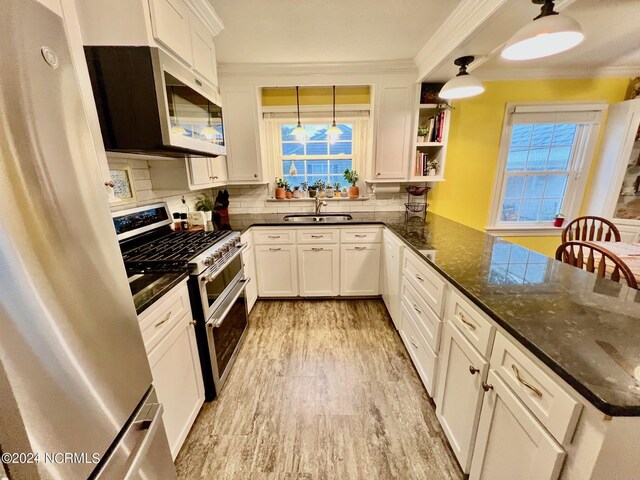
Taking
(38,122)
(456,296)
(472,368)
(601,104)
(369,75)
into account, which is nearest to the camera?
(38,122)

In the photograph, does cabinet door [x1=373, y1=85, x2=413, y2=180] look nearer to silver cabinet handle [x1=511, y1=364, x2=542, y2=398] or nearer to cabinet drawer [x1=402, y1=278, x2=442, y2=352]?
cabinet drawer [x1=402, y1=278, x2=442, y2=352]

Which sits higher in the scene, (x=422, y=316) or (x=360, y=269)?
(x=422, y=316)

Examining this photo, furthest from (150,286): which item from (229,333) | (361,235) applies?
(361,235)

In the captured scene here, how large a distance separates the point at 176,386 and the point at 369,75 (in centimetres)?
302

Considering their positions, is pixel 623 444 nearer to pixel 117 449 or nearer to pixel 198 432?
pixel 117 449

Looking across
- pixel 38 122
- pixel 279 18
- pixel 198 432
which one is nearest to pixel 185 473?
pixel 198 432

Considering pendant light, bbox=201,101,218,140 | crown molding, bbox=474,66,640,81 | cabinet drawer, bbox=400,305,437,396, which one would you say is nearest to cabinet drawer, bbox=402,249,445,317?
cabinet drawer, bbox=400,305,437,396

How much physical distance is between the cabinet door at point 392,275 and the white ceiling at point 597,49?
1.71 metres

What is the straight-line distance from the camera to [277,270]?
281cm

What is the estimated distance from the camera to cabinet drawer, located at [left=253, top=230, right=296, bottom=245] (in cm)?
269

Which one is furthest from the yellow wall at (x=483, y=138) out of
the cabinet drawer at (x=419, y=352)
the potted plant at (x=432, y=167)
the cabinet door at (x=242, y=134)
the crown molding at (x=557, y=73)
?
the cabinet door at (x=242, y=134)

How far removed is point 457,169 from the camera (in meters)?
3.04

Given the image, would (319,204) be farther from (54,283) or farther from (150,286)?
(54,283)

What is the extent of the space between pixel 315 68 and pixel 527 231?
3.20 m
